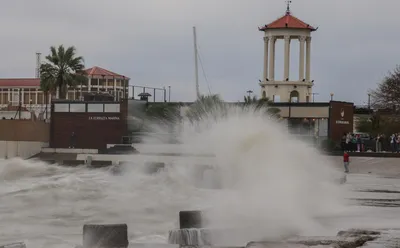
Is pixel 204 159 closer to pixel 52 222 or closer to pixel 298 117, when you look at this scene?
pixel 52 222

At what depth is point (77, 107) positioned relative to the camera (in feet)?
219

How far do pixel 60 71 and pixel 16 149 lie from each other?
62.3ft

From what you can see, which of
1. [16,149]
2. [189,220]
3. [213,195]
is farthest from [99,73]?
[189,220]

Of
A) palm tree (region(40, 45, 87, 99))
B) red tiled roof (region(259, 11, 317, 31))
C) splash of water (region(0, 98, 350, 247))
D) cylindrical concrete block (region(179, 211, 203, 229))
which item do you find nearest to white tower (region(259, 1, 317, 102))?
red tiled roof (region(259, 11, 317, 31))

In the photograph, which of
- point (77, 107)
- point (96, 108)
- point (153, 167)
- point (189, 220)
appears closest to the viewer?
point (189, 220)

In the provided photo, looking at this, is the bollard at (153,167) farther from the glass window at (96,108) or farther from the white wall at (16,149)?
the glass window at (96,108)

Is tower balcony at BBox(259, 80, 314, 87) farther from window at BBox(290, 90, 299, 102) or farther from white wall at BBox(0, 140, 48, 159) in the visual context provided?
white wall at BBox(0, 140, 48, 159)

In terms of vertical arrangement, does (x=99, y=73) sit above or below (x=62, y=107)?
above

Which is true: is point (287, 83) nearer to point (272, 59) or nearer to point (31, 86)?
point (272, 59)

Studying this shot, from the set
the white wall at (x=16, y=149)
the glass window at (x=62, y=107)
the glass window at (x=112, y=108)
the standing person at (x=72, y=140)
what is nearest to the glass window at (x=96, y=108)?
the glass window at (x=112, y=108)

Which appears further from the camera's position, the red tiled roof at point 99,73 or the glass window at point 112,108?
the red tiled roof at point 99,73

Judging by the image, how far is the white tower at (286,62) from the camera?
8588 cm

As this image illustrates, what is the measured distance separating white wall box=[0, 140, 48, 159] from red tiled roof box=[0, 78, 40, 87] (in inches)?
2012

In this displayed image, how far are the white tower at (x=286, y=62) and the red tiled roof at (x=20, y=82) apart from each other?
38848mm
